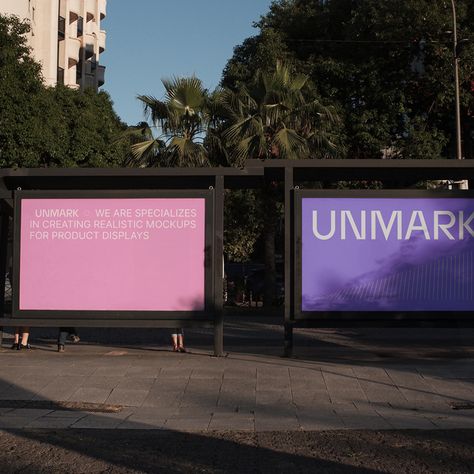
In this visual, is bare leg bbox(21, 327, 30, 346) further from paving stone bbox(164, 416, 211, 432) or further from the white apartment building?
the white apartment building

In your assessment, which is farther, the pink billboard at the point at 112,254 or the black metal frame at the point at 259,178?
the pink billboard at the point at 112,254

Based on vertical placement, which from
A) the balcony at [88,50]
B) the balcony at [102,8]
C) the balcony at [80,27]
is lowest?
the balcony at [88,50]

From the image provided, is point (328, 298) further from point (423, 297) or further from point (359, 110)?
point (359, 110)

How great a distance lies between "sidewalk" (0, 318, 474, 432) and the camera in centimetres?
721

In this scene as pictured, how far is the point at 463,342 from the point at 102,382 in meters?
7.34

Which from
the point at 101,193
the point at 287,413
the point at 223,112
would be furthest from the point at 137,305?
the point at 223,112

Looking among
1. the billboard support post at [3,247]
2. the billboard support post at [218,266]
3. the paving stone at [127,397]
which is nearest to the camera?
the paving stone at [127,397]

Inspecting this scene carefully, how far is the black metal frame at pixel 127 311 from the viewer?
421 inches

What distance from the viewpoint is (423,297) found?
10.6 metres

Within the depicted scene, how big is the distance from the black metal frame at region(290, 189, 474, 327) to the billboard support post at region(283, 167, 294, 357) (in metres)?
0.09

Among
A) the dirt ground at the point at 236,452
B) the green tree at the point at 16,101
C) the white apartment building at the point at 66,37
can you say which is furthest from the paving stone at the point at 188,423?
the white apartment building at the point at 66,37

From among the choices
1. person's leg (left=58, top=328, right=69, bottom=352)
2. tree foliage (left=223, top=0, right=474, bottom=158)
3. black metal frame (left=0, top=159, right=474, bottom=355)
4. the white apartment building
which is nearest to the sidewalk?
person's leg (left=58, top=328, right=69, bottom=352)

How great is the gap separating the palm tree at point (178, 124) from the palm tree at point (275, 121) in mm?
742

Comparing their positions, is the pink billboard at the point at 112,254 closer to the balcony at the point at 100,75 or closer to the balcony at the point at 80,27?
the balcony at the point at 80,27
